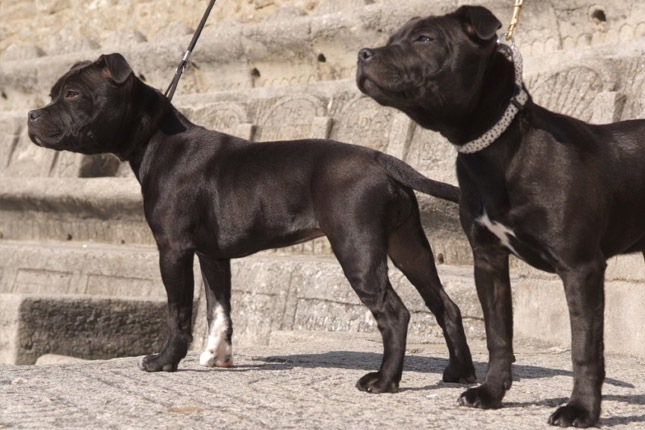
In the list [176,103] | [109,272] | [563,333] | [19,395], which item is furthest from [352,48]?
[19,395]

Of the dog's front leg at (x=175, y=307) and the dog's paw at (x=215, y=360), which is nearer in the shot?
the dog's front leg at (x=175, y=307)

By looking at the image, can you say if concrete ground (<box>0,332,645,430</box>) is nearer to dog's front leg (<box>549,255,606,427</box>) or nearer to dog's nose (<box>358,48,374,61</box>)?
dog's front leg (<box>549,255,606,427</box>)

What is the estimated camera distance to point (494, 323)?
3.85 meters

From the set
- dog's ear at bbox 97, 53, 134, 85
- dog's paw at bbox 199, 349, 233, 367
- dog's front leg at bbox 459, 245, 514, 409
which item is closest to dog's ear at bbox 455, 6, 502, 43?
dog's front leg at bbox 459, 245, 514, 409

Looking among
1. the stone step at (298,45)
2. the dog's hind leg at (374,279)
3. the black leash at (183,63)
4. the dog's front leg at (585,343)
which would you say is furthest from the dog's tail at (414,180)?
the stone step at (298,45)

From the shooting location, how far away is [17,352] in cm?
655

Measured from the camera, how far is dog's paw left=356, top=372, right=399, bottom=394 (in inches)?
164

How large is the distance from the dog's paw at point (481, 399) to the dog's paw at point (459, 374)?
69 cm

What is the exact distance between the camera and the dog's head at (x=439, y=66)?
141 inches

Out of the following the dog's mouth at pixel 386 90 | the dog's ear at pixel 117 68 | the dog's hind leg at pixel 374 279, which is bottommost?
the dog's hind leg at pixel 374 279

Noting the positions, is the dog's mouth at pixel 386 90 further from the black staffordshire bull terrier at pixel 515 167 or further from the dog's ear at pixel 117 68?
the dog's ear at pixel 117 68

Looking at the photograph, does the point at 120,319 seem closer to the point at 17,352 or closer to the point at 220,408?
the point at 17,352

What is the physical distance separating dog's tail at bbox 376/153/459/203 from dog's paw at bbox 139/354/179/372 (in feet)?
4.33

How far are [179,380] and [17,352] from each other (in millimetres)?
2372
